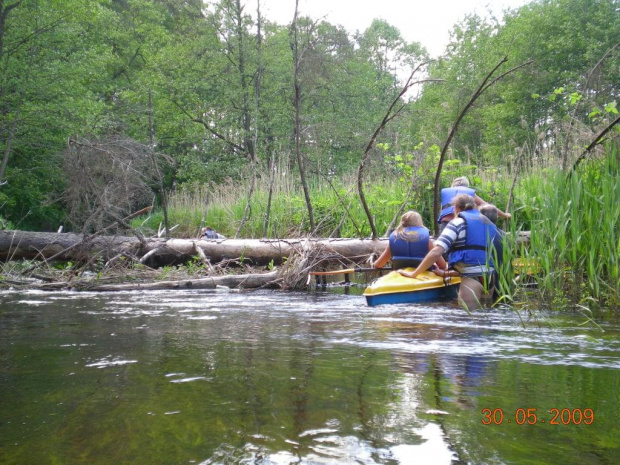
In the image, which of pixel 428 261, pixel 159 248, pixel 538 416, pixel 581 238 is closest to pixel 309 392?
pixel 538 416

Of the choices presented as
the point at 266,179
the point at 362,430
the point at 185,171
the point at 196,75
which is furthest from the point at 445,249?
the point at 196,75

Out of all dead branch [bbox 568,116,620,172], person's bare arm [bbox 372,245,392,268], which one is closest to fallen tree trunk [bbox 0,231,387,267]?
person's bare arm [bbox 372,245,392,268]

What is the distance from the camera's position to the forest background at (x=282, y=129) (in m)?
6.81

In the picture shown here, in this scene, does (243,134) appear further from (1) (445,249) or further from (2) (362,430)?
(2) (362,430)

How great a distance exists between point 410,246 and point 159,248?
5.10m

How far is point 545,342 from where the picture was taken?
4281mm

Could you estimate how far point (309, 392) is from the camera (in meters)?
2.81

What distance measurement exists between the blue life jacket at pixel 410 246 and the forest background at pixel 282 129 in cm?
141

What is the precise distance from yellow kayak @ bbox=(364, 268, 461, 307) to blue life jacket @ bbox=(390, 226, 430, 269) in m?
0.59

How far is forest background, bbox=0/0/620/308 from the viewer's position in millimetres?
6812

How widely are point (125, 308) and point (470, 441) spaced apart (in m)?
5.32

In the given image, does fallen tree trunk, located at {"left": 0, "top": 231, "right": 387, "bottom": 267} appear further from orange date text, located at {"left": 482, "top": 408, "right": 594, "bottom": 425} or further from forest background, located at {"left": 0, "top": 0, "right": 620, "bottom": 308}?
orange date text, located at {"left": 482, "top": 408, "right": 594, "bottom": 425}

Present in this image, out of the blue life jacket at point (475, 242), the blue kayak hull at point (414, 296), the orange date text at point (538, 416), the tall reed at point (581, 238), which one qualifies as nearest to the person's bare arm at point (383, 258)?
the blue kayak hull at point (414, 296)

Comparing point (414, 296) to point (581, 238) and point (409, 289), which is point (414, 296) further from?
point (581, 238)
